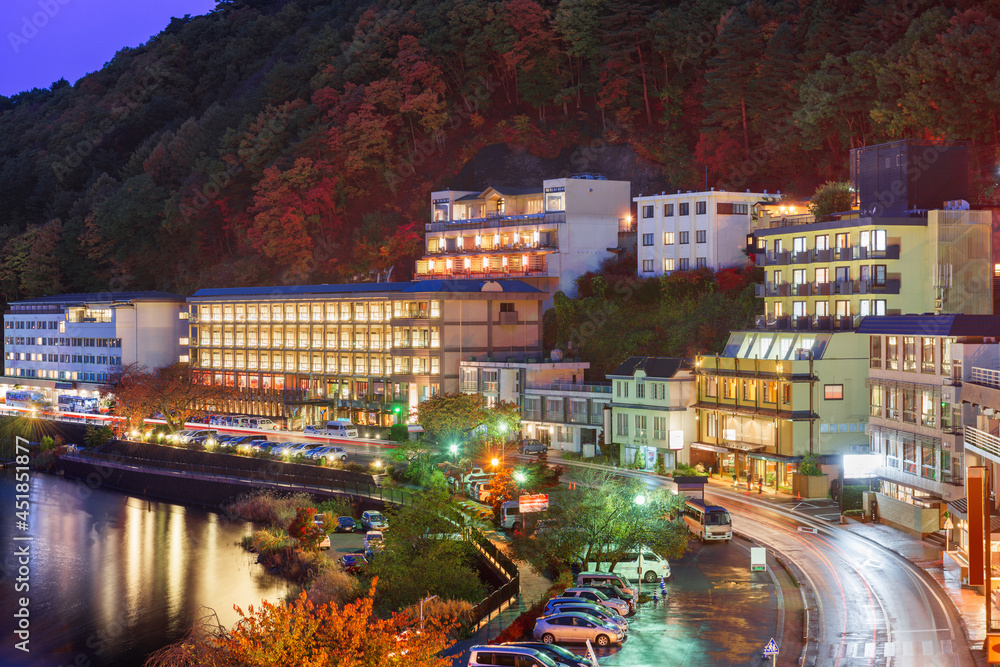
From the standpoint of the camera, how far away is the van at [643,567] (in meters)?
46.0

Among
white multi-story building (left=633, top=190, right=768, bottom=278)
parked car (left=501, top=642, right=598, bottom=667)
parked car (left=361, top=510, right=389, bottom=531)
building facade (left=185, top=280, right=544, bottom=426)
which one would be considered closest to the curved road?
parked car (left=501, top=642, right=598, bottom=667)

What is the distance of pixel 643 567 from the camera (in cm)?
4612

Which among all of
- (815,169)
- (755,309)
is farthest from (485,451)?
(815,169)

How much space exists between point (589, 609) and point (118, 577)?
109 ft

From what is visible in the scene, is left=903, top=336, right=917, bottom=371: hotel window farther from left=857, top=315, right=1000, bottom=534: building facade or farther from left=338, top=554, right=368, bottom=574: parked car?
left=338, top=554, right=368, bottom=574: parked car

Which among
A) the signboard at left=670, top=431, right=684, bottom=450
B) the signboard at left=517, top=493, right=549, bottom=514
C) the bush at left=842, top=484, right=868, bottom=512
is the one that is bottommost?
the bush at left=842, top=484, right=868, bottom=512

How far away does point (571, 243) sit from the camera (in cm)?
9356

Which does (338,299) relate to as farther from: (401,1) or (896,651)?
(896,651)

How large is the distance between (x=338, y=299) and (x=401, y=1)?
42007 mm

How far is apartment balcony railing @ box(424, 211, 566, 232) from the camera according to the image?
94000 mm

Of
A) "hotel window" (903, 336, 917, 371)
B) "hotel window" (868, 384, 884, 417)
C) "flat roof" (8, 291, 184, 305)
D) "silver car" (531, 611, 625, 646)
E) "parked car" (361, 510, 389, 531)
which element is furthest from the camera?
"flat roof" (8, 291, 184, 305)

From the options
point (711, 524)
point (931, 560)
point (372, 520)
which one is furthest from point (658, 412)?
point (931, 560)

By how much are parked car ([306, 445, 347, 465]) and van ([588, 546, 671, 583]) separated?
3538cm

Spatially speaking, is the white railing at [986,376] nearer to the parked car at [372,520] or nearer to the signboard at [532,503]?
the signboard at [532,503]
